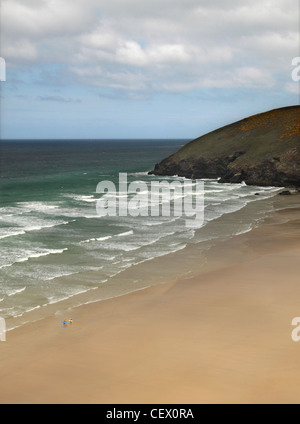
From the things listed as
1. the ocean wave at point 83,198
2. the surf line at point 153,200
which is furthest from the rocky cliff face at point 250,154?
the ocean wave at point 83,198

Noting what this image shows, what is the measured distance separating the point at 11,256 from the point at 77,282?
6.84 metres

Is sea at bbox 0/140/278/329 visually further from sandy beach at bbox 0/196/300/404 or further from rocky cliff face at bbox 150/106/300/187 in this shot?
rocky cliff face at bbox 150/106/300/187

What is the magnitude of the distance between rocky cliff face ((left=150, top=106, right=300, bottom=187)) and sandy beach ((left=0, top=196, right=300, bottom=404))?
51.5 meters

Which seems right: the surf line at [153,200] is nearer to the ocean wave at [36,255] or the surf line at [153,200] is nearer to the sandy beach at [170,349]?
the ocean wave at [36,255]

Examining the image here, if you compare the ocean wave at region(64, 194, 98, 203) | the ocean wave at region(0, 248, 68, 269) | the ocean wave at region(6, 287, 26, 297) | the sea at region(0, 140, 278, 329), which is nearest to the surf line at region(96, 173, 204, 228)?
the ocean wave at region(64, 194, 98, 203)

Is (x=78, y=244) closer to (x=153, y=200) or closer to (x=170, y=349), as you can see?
(x=170, y=349)

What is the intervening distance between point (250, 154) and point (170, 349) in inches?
2687

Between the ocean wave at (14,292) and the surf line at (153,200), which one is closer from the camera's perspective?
the ocean wave at (14,292)

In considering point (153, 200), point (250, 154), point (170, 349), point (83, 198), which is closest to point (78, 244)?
point (170, 349)

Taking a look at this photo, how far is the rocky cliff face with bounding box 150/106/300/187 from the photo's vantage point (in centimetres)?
7275

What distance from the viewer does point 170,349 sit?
51.6 ft

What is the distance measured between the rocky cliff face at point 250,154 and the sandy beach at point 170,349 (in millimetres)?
51495

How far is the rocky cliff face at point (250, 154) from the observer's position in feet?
239
